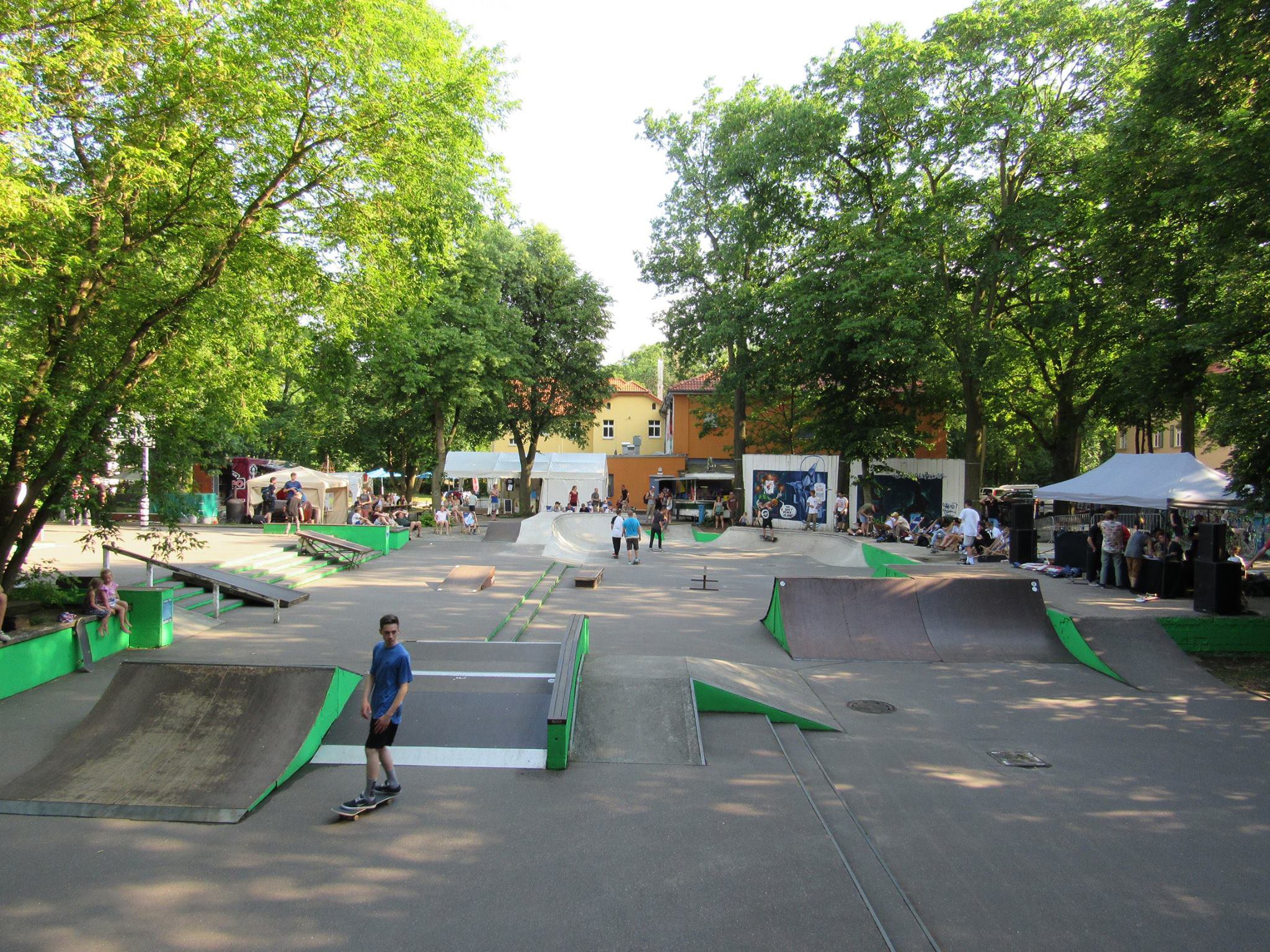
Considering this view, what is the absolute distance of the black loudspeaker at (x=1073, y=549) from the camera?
1775 cm

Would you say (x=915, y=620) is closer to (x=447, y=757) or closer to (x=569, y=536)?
(x=447, y=757)

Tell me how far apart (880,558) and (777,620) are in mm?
9492

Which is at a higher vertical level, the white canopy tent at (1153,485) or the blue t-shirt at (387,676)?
the white canopy tent at (1153,485)

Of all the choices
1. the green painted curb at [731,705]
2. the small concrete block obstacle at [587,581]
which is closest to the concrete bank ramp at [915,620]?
the green painted curb at [731,705]

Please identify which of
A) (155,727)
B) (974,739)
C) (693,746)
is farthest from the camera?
(974,739)

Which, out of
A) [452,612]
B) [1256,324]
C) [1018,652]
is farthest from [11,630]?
[1256,324]

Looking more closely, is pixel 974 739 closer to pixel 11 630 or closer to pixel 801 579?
pixel 801 579

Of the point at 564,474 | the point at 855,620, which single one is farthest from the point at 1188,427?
the point at 564,474

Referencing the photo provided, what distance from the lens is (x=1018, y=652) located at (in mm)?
11039

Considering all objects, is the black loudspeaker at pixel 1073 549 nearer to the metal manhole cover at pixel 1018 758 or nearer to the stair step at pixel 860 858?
the metal manhole cover at pixel 1018 758

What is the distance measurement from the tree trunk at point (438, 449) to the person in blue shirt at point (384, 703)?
27.7m

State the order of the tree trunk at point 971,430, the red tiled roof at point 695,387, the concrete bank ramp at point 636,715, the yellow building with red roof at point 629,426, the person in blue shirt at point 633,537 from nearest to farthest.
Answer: the concrete bank ramp at point 636,715 → the person in blue shirt at point 633,537 → the tree trunk at point 971,430 → the red tiled roof at point 695,387 → the yellow building with red roof at point 629,426

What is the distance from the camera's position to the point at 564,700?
6.76 metres

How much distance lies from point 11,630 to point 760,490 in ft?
82.3
